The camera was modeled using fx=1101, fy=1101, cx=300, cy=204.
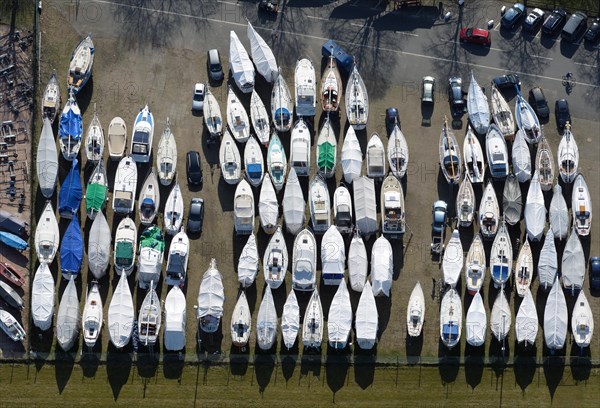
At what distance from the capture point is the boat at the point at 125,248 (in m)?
112

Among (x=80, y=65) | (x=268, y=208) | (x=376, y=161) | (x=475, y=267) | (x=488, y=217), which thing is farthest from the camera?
(x=80, y=65)

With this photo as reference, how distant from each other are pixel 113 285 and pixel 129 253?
3862 mm

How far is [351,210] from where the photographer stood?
116 meters

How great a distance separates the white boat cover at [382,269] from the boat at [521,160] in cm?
1651

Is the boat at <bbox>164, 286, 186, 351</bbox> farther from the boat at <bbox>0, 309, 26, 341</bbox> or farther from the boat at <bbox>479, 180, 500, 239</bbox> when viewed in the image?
the boat at <bbox>479, 180, 500, 239</bbox>

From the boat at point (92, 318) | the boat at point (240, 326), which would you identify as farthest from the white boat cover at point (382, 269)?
the boat at point (92, 318)

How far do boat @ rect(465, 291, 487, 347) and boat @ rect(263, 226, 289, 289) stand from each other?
1962cm

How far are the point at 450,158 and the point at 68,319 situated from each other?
4300cm

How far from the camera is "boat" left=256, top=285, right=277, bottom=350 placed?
4390 inches

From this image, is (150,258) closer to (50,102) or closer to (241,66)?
(50,102)

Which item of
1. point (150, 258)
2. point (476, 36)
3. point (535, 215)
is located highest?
point (476, 36)

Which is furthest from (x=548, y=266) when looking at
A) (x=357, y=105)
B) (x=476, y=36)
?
(x=476, y=36)

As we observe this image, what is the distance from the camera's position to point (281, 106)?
11806 centimetres

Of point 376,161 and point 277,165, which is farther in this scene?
point 376,161
